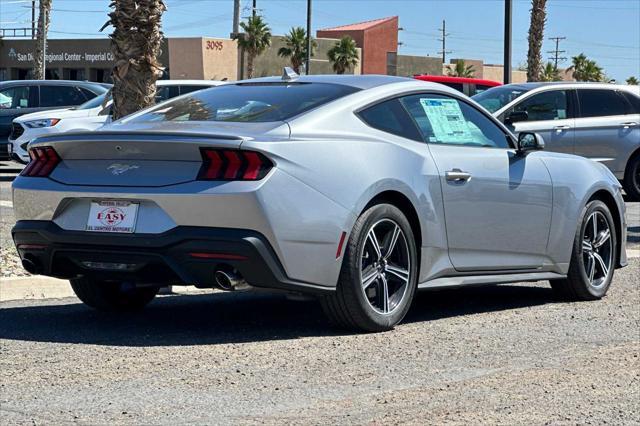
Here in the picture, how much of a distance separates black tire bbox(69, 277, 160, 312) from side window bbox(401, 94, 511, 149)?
81.8 inches

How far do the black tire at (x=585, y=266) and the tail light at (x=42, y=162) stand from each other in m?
3.69

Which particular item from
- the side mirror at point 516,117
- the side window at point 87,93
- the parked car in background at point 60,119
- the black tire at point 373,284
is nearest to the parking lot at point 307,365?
the black tire at point 373,284

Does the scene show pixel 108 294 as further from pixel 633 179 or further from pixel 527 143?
pixel 633 179

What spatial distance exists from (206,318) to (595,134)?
10.8 m

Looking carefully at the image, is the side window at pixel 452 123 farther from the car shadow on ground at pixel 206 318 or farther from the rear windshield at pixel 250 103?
the car shadow on ground at pixel 206 318

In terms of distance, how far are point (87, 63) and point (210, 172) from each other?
67249mm

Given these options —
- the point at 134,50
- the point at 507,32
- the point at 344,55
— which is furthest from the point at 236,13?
the point at 134,50

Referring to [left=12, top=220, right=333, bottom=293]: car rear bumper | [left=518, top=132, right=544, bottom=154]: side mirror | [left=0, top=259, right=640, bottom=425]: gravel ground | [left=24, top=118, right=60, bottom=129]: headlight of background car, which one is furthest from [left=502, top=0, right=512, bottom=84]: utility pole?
[left=12, top=220, right=333, bottom=293]: car rear bumper

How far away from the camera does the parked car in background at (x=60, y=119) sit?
758 inches

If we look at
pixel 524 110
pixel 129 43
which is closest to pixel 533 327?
pixel 129 43

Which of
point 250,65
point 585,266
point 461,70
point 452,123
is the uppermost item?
point 461,70

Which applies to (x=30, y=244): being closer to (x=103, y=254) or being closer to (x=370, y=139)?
(x=103, y=254)

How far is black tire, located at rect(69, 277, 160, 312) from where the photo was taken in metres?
7.23

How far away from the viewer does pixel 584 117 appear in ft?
54.8
